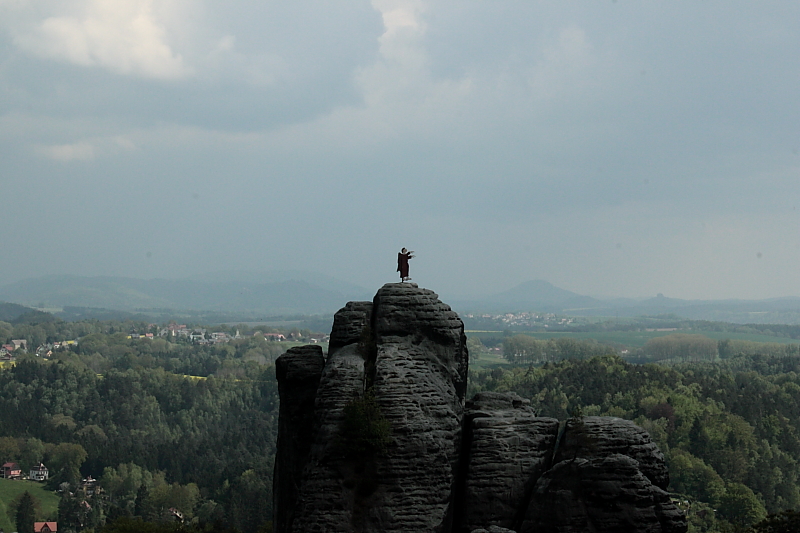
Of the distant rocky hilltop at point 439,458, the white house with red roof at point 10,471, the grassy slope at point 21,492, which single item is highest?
the distant rocky hilltop at point 439,458

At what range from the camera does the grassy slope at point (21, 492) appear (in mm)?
107400

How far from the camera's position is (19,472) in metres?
132

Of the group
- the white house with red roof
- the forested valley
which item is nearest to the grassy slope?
the forested valley

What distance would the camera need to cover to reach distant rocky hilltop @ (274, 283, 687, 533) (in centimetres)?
2102

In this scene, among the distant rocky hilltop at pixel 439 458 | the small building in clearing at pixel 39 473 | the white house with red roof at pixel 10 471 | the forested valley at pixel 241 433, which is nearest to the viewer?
the distant rocky hilltop at pixel 439 458

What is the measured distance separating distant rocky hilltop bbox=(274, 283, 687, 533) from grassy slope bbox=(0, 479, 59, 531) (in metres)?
97.2

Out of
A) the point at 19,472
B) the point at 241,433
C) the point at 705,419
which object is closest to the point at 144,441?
the point at 241,433

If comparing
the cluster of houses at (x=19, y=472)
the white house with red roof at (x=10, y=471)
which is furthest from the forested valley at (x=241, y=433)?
the white house with red roof at (x=10, y=471)

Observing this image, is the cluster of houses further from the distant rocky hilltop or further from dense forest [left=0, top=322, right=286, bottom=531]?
the distant rocky hilltop

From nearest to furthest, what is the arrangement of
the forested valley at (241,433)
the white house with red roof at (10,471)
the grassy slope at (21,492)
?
the forested valley at (241,433) < the grassy slope at (21,492) < the white house with red roof at (10,471)

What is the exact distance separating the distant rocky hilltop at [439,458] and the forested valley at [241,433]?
28.9m

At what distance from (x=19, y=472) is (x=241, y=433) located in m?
40.1

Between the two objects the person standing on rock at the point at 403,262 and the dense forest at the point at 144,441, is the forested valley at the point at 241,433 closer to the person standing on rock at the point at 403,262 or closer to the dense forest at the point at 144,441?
the dense forest at the point at 144,441

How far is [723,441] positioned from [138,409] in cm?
12863
